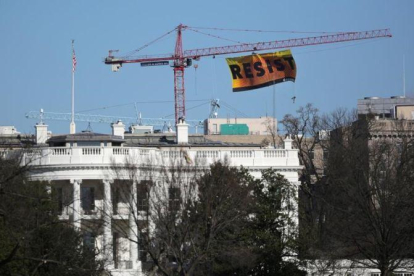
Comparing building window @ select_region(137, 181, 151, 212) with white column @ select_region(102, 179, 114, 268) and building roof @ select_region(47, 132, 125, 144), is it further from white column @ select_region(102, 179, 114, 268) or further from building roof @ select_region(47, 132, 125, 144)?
building roof @ select_region(47, 132, 125, 144)

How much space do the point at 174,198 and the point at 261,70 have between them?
6539 centimetres

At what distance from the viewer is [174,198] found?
89.1 meters

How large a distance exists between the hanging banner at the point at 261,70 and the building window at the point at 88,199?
143ft

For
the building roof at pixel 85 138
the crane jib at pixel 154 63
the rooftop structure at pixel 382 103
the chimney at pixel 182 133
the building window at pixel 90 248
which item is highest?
the crane jib at pixel 154 63

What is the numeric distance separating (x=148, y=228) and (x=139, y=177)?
1108 centimetres

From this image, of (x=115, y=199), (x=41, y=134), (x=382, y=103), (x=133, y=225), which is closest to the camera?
(x=133, y=225)

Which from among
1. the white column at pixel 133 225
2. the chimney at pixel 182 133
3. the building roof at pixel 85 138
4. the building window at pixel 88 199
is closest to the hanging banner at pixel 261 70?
the chimney at pixel 182 133

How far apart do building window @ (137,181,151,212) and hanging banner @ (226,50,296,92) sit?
58355 mm

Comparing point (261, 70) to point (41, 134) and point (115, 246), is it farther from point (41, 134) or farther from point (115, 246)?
point (115, 246)

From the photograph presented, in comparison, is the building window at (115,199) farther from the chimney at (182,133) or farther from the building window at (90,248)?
the chimney at (182,133)

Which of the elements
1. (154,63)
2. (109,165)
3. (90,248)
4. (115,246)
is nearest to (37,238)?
(90,248)

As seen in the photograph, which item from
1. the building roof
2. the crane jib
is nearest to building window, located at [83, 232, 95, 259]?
the building roof

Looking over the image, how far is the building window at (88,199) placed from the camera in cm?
10605

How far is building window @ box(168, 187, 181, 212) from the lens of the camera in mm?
87125
